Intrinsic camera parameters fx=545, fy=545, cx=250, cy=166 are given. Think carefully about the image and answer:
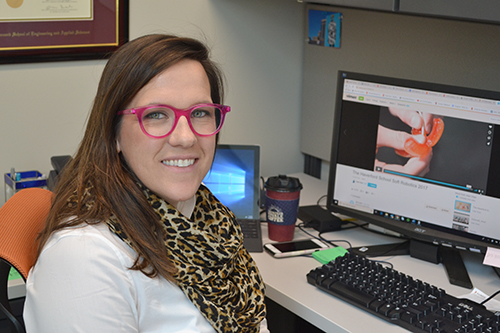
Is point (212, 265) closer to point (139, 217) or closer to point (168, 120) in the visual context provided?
point (139, 217)

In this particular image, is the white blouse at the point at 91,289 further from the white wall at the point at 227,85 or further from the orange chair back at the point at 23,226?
the white wall at the point at 227,85

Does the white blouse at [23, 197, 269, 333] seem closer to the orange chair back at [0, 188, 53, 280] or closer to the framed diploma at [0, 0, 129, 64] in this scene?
the orange chair back at [0, 188, 53, 280]

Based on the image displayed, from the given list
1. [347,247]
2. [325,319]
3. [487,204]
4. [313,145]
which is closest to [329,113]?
[313,145]

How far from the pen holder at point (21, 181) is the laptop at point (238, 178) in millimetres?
504

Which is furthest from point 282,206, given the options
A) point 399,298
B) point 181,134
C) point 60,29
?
point 60,29

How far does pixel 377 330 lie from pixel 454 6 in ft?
2.30

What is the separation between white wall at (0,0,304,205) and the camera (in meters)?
1.67

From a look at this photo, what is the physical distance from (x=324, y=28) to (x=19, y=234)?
1446 millimetres

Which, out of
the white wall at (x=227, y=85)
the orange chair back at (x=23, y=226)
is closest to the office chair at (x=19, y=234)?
the orange chair back at (x=23, y=226)

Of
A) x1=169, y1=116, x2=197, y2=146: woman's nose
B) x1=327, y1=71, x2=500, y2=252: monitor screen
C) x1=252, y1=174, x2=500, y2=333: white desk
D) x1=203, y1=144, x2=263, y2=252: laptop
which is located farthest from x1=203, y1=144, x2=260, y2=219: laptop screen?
x1=169, y1=116, x2=197, y2=146: woman's nose

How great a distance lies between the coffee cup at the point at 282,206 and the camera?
61.0 inches

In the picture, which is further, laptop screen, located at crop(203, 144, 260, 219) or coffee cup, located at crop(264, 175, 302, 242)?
laptop screen, located at crop(203, 144, 260, 219)

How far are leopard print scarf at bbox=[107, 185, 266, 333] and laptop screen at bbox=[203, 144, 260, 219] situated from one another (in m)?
0.49

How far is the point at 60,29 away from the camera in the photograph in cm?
167
